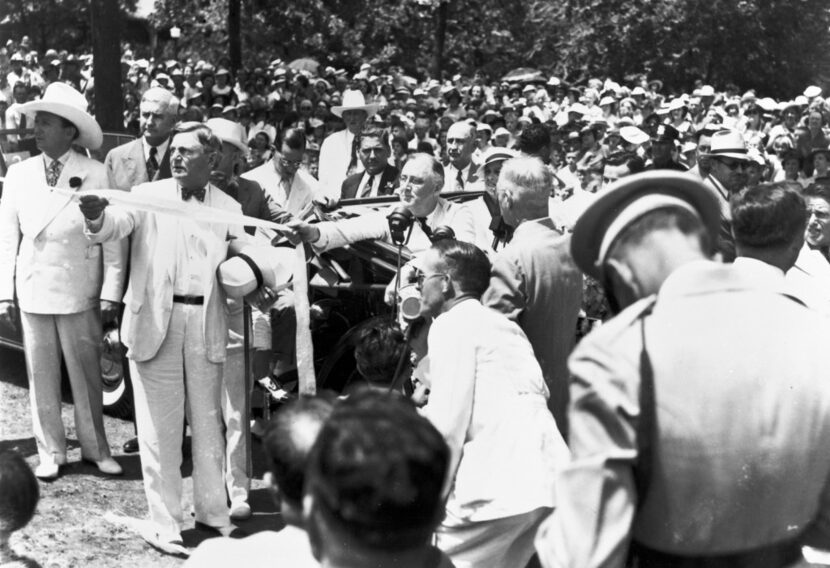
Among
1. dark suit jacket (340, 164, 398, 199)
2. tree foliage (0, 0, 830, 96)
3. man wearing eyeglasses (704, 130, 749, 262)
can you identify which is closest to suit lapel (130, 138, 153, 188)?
dark suit jacket (340, 164, 398, 199)

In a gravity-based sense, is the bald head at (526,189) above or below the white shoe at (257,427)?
above

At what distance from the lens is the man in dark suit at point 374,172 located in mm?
9273

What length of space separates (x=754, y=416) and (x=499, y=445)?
1.55 m

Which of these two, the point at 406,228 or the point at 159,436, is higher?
the point at 406,228

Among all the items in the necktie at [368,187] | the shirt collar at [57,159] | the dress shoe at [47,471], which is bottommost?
the dress shoe at [47,471]

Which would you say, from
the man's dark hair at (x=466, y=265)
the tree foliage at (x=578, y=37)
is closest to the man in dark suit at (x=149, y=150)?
the man's dark hair at (x=466, y=265)

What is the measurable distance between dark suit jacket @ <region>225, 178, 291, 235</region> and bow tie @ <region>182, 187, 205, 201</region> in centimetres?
156

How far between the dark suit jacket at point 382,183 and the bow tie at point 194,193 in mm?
3432

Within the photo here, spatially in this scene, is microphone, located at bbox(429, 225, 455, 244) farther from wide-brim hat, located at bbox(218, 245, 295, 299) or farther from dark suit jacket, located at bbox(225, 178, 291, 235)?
dark suit jacket, located at bbox(225, 178, 291, 235)

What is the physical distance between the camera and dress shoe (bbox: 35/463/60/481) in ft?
21.0

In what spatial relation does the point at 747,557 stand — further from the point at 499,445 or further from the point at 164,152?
the point at 164,152

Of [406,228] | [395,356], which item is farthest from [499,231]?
[395,356]

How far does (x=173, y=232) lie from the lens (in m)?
5.70

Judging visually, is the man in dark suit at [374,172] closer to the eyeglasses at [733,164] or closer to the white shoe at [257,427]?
the white shoe at [257,427]
